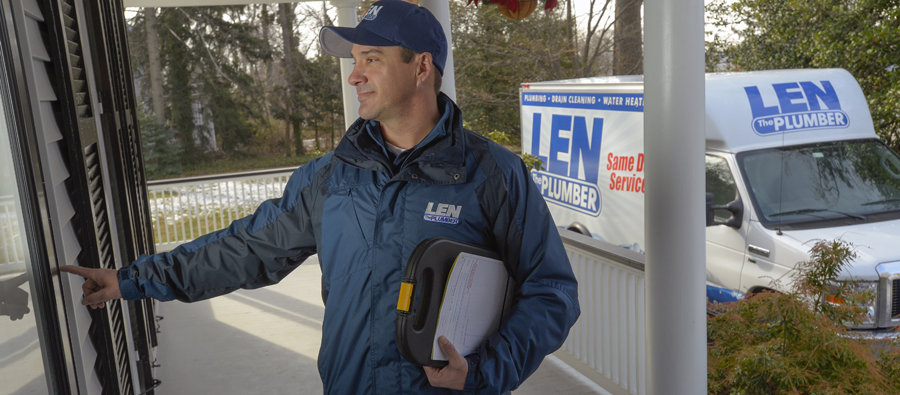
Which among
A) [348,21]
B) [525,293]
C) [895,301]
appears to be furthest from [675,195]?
[348,21]

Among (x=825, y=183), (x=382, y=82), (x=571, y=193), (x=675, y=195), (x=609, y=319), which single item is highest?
(x=382, y=82)

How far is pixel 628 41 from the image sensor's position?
603 inches

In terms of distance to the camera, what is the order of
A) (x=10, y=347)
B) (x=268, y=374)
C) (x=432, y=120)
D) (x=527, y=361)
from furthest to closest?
(x=268, y=374) < (x=432, y=120) < (x=527, y=361) < (x=10, y=347)

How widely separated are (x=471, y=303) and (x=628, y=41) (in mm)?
14755

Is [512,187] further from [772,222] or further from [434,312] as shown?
[772,222]

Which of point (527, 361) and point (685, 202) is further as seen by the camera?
point (685, 202)

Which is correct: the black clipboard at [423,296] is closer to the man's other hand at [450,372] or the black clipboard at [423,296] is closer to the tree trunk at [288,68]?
the man's other hand at [450,372]

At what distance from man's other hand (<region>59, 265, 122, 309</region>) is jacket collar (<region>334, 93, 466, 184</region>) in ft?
2.24

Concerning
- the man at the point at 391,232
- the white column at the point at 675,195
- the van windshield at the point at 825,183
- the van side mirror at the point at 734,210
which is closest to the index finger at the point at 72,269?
the man at the point at 391,232

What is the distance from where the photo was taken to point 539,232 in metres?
1.69

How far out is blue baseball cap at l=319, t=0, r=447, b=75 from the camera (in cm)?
181

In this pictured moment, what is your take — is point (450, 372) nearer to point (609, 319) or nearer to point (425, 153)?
point (425, 153)

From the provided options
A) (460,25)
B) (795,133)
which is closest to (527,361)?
(795,133)

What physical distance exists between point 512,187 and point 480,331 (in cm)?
36
